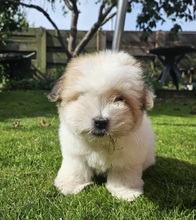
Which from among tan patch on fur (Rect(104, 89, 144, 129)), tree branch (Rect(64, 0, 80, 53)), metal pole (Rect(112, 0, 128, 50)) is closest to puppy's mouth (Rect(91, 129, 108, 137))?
tan patch on fur (Rect(104, 89, 144, 129))

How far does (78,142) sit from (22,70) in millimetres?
10413

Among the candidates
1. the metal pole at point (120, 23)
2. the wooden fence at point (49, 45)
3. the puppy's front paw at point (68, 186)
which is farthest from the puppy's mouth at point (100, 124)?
the wooden fence at point (49, 45)

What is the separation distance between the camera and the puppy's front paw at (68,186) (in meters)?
2.46

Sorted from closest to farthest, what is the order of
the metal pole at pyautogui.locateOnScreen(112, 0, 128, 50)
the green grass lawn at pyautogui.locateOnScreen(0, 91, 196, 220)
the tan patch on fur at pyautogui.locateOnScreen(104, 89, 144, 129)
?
1. the green grass lawn at pyautogui.locateOnScreen(0, 91, 196, 220)
2. the tan patch on fur at pyautogui.locateOnScreen(104, 89, 144, 129)
3. the metal pole at pyautogui.locateOnScreen(112, 0, 128, 50)

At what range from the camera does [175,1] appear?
878cm

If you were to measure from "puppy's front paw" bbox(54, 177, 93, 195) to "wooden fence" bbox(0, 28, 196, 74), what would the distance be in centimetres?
997

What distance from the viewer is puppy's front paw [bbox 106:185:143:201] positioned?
238 centimetres

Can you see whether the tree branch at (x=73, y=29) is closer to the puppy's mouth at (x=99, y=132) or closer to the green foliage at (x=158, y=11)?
the green foliage at (x=158, y=11)

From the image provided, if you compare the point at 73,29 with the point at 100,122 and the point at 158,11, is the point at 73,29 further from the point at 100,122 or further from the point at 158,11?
the point at 100,122

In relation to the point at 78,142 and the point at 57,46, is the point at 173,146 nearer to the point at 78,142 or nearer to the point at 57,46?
the point at 78,142

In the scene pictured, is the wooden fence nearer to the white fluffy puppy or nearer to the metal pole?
the metal pole

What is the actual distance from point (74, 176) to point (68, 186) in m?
0.09

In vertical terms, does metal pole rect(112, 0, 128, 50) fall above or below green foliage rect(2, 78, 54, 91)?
above

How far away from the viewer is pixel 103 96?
2186mm
